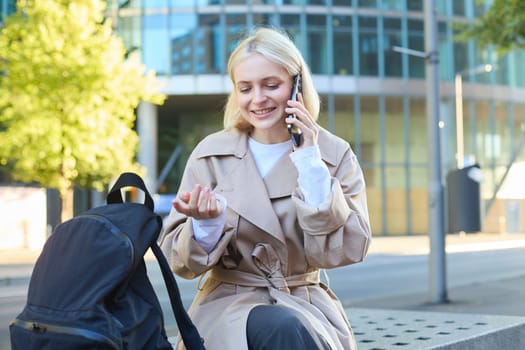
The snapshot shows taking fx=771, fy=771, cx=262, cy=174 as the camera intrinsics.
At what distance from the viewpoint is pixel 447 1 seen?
38188 mm

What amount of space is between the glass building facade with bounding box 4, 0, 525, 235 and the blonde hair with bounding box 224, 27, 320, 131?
101 feet

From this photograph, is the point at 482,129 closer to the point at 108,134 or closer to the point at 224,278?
the point at 108,134

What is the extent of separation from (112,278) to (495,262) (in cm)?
1883

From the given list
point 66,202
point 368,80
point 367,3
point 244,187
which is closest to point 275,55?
point 244,187

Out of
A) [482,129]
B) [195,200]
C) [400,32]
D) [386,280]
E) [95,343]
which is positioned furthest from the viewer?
[482,129]

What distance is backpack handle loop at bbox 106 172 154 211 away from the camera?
8.15 ft

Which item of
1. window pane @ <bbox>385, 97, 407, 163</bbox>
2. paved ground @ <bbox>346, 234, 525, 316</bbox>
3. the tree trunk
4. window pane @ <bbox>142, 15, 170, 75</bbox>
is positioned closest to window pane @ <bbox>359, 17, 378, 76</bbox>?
window pane @ <bbox>385, 97, 407, 163</bbox>

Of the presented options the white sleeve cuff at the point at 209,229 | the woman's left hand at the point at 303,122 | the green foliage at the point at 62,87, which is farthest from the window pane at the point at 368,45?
the white sleeve cuff at the point at 209,229

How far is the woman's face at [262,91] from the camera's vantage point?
3.02m

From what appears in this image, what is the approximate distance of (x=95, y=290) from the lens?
6.98 feet

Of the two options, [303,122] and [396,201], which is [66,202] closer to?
[396,201]

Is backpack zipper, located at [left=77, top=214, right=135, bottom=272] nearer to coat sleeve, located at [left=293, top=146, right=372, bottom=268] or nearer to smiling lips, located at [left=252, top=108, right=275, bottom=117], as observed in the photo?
coat sleeve, located at [left=293, top=146, right=372, bottom=268]

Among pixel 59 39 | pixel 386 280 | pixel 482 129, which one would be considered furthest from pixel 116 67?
pixel 482 129

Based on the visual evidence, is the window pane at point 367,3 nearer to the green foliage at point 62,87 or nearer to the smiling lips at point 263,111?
the green foliage at point 62,87
